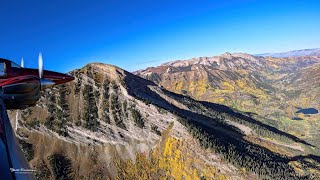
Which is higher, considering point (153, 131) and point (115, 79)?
point (115, 79)

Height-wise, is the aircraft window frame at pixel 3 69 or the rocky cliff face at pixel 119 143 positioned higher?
the aircraft window frame at pixel 3 69

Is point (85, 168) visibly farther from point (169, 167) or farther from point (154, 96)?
point (154, 96)

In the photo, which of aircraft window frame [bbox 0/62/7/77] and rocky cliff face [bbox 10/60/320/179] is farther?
rocky cliff face [bbox 10/60/320/179]

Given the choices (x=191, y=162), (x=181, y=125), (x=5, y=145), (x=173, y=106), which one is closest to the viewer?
(x=5, y=145)

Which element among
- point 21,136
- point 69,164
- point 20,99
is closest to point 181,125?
point 69,164

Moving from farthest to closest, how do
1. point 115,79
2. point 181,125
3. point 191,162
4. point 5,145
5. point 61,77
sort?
1. point 115,79
2. point 181,125
3. point 191,162
4. point 61,77
5. point 5,145

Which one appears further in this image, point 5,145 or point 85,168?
point 85,168

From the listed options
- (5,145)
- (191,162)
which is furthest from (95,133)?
(5,145)

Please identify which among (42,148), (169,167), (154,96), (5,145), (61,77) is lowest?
(169,167)
